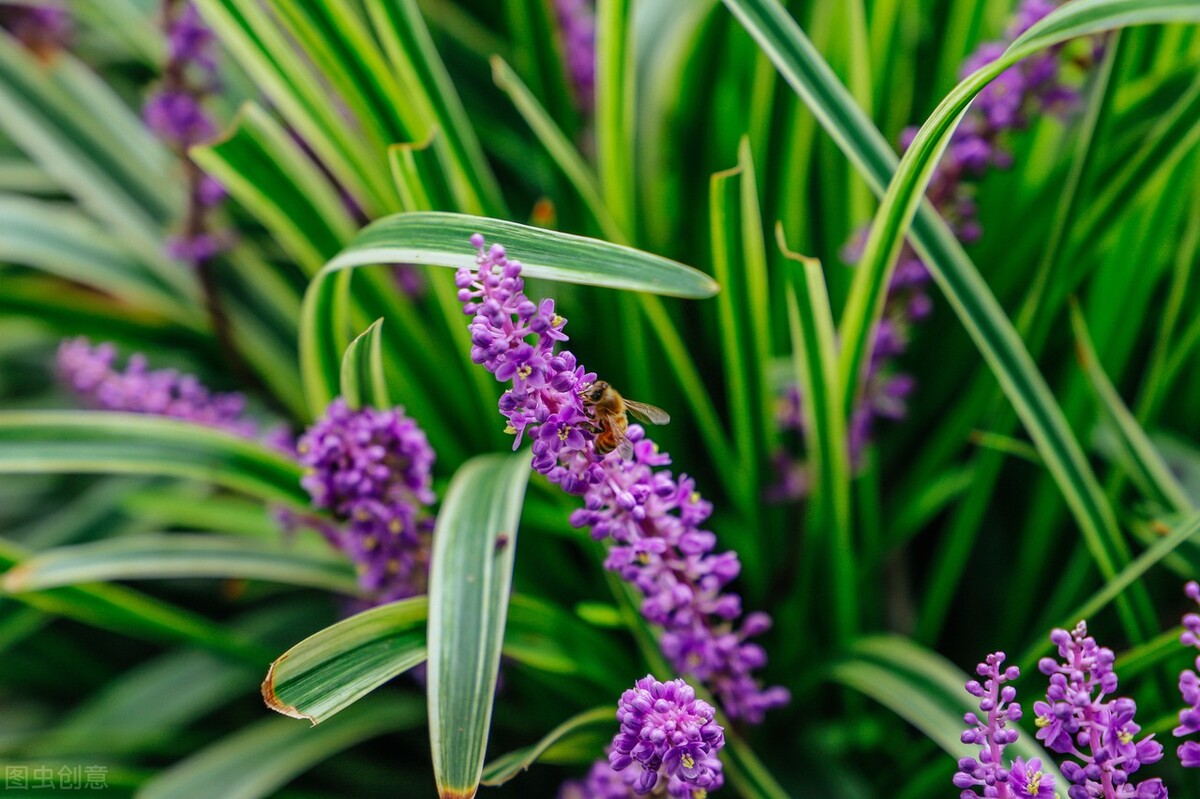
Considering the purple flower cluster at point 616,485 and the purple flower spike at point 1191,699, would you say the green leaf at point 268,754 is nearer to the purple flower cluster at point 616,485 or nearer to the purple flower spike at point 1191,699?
the purple flower cluster at point 616,485

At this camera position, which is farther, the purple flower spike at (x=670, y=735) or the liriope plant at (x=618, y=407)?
the liriope plant at (x=618, y=407)

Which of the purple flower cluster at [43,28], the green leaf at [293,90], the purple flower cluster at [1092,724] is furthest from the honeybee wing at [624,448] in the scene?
the purple flower cluster at [43,28]

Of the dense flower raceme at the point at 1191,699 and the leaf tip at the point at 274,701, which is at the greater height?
the leaf tip at the point at 274,701

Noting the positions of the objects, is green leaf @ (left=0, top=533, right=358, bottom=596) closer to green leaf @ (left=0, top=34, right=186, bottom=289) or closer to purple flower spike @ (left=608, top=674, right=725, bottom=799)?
green leaf @ (left=0, top=34, right=186, bottom=289)

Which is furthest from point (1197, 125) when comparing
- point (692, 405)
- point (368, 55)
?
point (368, 55)

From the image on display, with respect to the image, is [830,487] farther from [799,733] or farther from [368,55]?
[368,55]

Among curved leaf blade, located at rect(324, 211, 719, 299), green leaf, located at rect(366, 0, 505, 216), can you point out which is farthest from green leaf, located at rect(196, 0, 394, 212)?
curved leaf blade, located at rect(324, 211, 719, 299)

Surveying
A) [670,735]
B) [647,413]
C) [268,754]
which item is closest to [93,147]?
[268,754]

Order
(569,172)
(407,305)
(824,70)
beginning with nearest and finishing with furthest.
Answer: (824,70)
(569,172)
(407,305)
